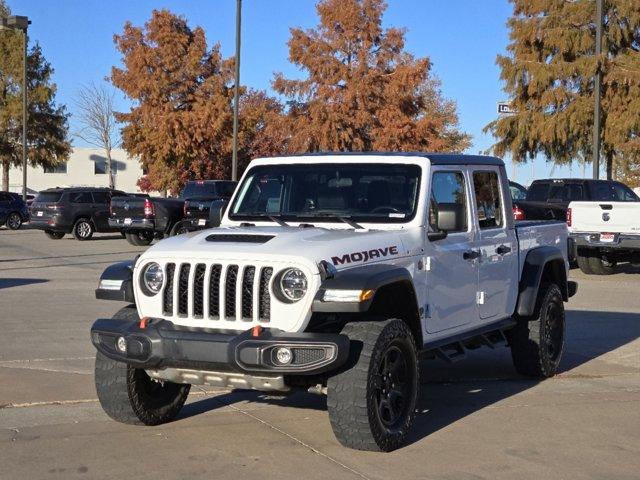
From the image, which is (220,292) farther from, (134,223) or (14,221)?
(14,221)

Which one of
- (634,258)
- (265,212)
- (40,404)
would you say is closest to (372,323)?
(265,212)

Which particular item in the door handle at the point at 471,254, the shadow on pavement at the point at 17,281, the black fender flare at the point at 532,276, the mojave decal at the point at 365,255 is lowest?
the shadow on pavement at the point at 17,281

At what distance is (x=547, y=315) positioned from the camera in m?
8.91

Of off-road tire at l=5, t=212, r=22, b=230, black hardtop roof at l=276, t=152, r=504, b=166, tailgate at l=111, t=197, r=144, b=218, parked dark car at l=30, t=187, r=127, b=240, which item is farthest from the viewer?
off-road tire at l=5, t=212, r=22, b=230

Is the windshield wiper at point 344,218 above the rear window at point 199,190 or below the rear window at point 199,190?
below

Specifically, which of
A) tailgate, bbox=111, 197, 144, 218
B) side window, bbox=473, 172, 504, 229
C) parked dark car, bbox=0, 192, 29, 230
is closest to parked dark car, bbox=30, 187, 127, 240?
tailgate, bbox=111, 197, 144, 218

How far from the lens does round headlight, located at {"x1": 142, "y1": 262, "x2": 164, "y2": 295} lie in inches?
247

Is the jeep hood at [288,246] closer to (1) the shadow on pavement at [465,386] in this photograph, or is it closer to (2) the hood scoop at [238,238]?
(2) the hood scoop at [238,238]

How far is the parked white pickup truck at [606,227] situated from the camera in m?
18.0

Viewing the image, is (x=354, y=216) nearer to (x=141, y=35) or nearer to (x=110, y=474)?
(x=110, y=474)

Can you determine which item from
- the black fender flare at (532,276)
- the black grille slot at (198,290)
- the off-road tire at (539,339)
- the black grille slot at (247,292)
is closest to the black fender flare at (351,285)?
the black grille slot at (247,292)

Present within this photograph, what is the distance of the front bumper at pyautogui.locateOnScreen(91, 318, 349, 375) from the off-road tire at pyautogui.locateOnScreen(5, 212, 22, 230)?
108ft

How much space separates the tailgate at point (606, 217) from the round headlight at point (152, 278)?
1354 cm

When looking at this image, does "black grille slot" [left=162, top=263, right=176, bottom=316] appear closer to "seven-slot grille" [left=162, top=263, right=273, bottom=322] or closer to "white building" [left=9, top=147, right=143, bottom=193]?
"seven-slot grille" [left=162, top=263, right=273, bottom=322]
